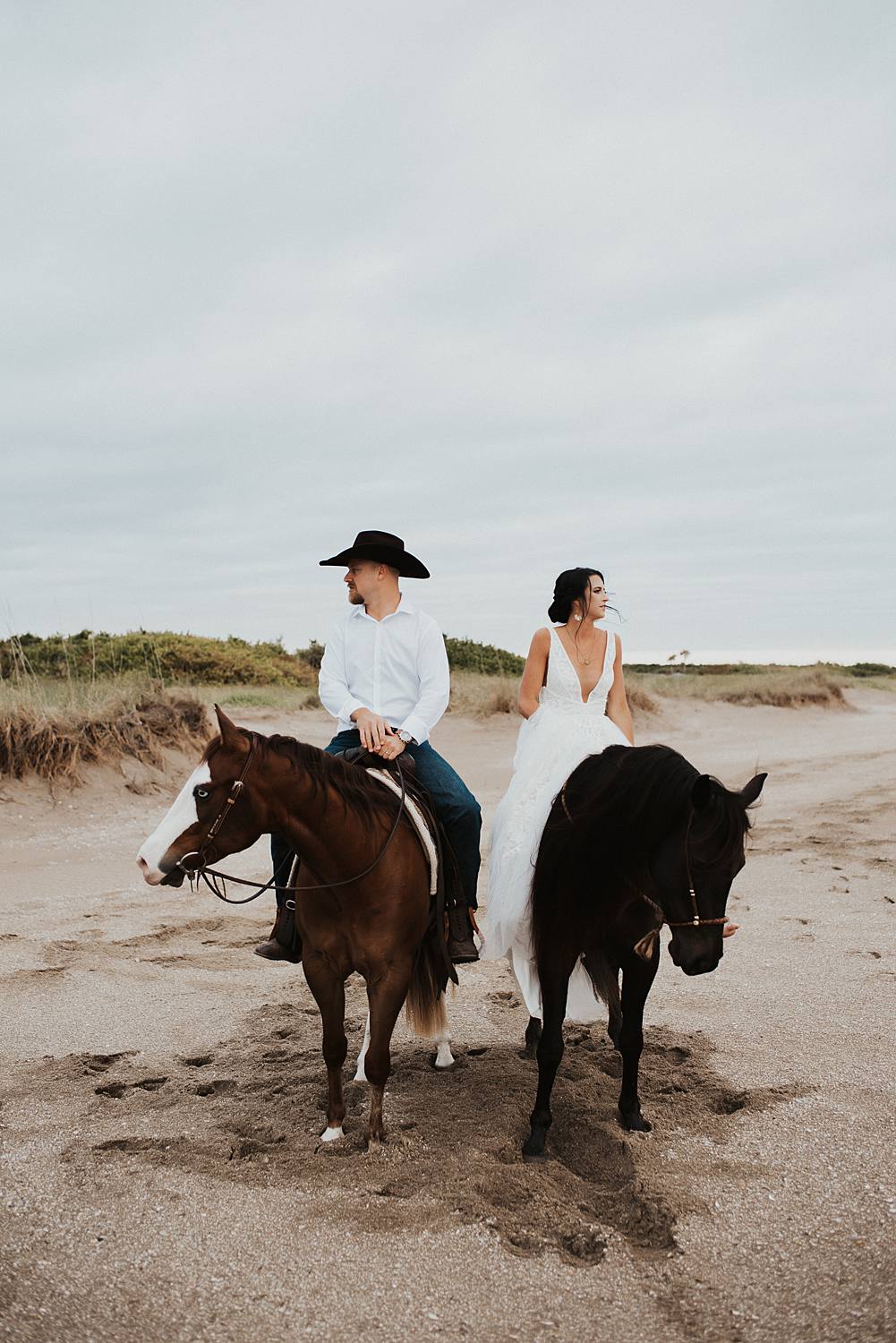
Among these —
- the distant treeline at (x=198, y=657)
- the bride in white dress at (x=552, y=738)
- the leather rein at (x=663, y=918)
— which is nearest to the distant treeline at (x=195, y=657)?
the distant treeline at (x=198, y=657)

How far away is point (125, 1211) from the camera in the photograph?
3.28 meters

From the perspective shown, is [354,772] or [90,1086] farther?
[90,1086]

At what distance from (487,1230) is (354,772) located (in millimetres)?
1603

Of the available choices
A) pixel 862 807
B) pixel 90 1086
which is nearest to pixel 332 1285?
pixel 90 1086

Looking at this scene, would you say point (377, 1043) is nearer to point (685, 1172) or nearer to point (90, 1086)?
point (685, 1172)

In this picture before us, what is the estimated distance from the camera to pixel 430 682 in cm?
438

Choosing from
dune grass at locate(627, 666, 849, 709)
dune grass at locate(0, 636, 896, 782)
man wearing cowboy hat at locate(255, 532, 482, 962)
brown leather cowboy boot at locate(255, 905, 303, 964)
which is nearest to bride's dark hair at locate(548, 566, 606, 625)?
man wearing cowboy hat at locate(255, 532, 482, 962)

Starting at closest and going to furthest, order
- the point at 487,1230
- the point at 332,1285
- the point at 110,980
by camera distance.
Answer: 1. the point at 332,1285
2. the point at 487,1230
3. the point at 110,980

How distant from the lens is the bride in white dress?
4008mm

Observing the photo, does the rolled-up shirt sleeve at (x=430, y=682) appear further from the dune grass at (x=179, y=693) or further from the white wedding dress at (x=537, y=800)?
the dune grass at (x=179, y=693)

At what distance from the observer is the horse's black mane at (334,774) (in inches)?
136

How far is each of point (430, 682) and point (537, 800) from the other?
2.38ft

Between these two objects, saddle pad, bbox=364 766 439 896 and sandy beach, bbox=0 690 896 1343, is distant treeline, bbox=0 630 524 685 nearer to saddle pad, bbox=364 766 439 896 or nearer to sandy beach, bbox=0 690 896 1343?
sandy beach, bbox=0 690 896 1343

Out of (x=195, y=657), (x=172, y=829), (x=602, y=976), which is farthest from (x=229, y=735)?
(x=195, y=657)
